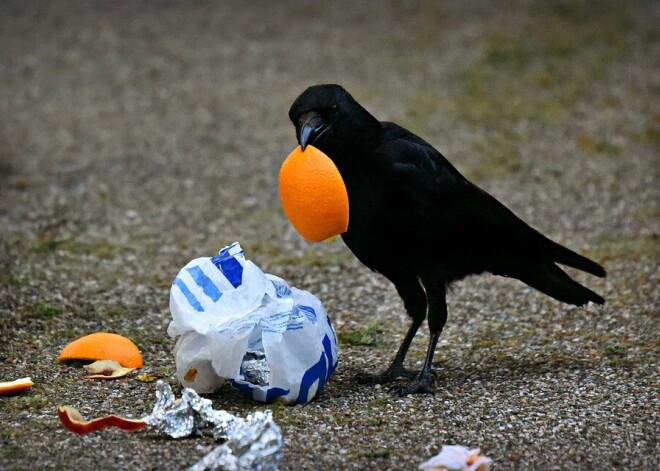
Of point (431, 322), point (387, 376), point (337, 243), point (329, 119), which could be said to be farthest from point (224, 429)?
point (337, 243)

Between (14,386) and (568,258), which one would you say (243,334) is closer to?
(14,386)

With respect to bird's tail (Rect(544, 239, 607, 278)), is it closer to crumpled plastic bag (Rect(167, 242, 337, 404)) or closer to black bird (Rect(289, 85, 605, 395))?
black bird (Rect(289, 85, 605, 395))

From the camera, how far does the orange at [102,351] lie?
4.38 meters

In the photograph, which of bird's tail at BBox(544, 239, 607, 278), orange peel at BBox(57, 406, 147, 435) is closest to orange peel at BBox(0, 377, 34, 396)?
orange peel at BBox(57, 406, 147, 435)

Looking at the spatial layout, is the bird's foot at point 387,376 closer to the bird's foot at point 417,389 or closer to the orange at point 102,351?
the bird's foot at point 417,389

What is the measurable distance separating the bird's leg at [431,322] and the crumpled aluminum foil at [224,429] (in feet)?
2.95

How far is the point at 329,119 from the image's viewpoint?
412 cm

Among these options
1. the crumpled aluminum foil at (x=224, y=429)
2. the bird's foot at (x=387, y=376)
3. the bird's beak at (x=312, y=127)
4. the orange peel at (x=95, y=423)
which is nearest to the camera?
the crumpled aluminum foil at (x=224, y=429)

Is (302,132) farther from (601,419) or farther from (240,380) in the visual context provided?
(601,419)

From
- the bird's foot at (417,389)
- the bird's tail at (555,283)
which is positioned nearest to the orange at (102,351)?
the bird's foot at (417,389)

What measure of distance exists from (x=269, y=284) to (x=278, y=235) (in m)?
2.91

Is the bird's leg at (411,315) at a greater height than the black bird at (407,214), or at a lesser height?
lesser

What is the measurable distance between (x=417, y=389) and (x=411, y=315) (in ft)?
1.36

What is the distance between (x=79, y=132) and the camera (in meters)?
9.03
